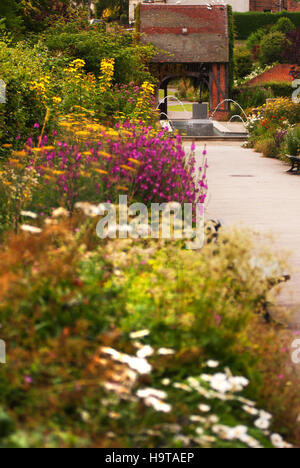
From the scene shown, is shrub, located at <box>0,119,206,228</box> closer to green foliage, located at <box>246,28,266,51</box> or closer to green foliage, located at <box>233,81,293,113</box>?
green foliage, located at <box>233,81,293,113</box>

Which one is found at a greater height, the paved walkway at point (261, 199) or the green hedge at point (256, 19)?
the green hedge at point (256, 19)

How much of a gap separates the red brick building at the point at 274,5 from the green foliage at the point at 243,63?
20192 mm

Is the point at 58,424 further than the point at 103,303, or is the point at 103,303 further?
the point at 103,303

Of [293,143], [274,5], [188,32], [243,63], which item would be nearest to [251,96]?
[188,32]

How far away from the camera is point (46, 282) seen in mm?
3283

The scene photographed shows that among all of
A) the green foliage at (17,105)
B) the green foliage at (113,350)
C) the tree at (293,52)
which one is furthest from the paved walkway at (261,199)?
the tree at (293,52)

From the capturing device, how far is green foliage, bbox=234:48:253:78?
45625 mm

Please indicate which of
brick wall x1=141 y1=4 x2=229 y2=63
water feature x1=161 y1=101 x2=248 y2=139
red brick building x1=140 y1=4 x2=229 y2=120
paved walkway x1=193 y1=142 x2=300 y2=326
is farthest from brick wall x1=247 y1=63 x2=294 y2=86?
paved walkway x1=193 y1=142 x2=300 y2=326

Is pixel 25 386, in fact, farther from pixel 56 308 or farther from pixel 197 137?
pixel 197 137

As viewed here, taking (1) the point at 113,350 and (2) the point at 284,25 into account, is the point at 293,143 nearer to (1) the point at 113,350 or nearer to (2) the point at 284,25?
(1) the point at 113,350

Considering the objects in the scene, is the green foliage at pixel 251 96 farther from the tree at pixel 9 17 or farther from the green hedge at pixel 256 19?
the green hedge at pixel 256 19

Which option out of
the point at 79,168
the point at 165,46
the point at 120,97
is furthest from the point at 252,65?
the point at 79,168

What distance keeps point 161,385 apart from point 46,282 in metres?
0.77

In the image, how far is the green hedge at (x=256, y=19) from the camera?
54.0 metres
